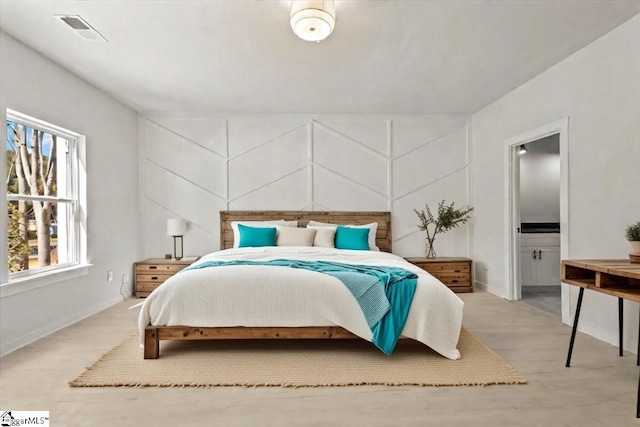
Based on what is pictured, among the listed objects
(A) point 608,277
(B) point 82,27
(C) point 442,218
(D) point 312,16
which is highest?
(B) point 82,27

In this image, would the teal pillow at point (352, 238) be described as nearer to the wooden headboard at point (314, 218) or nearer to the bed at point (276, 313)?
the wooden headboard at point (314, 218)

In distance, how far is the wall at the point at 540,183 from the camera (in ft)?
18.9

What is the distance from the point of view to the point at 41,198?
3459 millimetres

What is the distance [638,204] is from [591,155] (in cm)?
63

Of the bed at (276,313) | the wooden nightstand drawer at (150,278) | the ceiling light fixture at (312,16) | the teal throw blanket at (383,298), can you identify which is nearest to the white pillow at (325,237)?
the teal throw blanket at (383,298)

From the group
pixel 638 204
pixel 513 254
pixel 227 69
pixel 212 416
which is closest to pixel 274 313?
pixel 212 416

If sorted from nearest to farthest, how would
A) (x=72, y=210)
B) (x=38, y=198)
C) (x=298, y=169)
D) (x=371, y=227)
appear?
1. (x=38, y=198)
2. (x=72, y=210)
3. (x=371, y=227)
4. (x=298, y=169)

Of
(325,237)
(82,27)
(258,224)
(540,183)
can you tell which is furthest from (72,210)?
(540,183)

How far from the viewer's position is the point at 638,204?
2.81 metres

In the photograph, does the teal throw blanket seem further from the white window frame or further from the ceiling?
the white window frame

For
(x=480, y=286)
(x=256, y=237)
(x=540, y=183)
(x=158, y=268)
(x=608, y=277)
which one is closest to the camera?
(x=608, y=277)

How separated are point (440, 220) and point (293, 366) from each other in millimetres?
3326

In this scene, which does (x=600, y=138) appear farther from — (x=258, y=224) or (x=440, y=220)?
(x=258, y=224)

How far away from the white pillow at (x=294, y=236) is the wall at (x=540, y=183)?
3.43 metres
